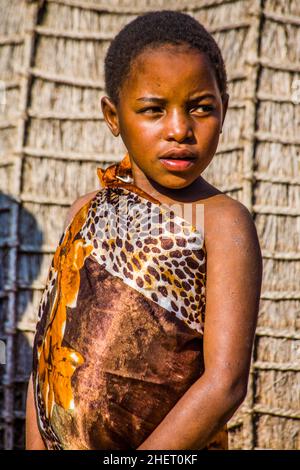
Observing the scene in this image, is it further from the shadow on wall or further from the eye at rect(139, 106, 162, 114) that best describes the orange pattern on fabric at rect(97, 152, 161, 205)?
the shadow on wall

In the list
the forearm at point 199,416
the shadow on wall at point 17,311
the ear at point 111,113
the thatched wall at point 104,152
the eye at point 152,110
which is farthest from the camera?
the shadow on wall at point 17,311

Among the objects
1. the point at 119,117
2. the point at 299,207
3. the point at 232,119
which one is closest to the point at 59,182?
the point at 232,119

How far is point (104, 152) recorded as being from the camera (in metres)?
3.59

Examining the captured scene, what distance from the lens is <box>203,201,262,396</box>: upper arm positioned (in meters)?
1.47

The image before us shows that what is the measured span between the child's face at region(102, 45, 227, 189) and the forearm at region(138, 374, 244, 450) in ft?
1.53

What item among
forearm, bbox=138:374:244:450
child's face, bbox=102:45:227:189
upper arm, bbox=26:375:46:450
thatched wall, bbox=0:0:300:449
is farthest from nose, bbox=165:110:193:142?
thatched wall, bbox=0:0:300:449

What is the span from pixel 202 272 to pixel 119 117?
0.44 metres

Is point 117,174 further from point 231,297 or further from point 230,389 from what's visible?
point 230,389

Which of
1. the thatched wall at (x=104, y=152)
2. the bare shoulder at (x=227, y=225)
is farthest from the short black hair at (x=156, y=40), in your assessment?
the thatched wall at (x=104, y=152)

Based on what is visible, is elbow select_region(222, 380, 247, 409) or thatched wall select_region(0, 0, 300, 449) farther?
thatched wall select_region(0, 0, 300, 449)

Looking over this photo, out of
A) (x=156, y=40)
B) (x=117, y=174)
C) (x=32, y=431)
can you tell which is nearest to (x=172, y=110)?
(x=156, y=40)

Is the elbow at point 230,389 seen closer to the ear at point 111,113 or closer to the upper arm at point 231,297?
the upper arm at point 231,297

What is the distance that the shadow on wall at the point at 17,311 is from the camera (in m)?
3.51

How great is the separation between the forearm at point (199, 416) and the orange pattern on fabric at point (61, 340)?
26cm
